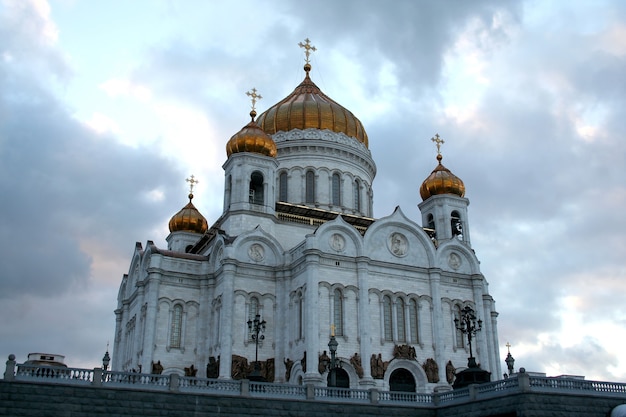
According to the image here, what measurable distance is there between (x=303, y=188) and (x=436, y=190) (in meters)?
8.53

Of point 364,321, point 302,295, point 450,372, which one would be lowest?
point 450,372

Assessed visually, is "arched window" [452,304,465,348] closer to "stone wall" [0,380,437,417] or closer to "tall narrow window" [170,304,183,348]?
"stone wall" [0,380,437,417]

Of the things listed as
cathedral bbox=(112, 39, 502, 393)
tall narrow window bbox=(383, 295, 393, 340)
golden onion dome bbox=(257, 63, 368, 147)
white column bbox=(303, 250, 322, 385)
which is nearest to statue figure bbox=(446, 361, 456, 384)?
cathedral bbox=(112, 39, 502, 393)

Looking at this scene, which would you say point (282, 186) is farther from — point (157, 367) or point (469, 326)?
point (469, 326)

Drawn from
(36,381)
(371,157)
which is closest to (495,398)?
(36,381)

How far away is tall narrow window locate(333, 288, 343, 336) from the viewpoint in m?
34.6

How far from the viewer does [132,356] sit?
126ft

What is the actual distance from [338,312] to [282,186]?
1191 centimetres

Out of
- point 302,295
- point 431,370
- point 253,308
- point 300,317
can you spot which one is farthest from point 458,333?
point 253,308

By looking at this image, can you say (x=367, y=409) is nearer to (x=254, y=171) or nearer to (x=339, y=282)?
(x=339, y=282)

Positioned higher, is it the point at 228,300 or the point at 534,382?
the point at 228,300

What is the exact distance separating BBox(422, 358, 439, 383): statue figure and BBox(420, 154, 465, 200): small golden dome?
1255 centimetres

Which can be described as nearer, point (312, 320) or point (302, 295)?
point (312, 320)

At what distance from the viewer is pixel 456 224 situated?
145 feet
